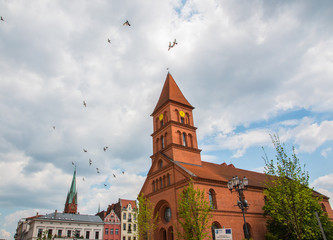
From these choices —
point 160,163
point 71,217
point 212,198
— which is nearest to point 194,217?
point 212,198

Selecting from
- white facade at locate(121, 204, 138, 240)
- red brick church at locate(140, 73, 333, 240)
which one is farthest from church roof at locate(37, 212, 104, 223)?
red brick church at locate(140, 73, 333, 240)

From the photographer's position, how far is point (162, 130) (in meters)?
35.8

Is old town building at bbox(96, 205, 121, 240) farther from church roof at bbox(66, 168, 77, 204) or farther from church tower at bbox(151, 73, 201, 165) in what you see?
church roof at bbox(66, 168, 77, 204)

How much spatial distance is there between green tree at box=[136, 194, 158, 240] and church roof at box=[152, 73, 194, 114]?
15970mm

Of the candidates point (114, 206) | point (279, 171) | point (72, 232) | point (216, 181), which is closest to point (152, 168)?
point (216, 181)

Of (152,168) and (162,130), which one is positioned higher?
(162,130)

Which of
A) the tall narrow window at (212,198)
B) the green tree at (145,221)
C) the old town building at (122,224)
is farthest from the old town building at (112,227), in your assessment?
the tall narrow window at (212,198)

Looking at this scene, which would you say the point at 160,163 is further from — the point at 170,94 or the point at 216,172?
the point at 170,94

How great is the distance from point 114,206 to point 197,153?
140 feet

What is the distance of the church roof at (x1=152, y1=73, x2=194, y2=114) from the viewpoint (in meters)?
37.3

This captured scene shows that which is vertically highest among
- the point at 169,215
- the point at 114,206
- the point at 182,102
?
the point at 182,102

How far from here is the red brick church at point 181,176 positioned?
27078mm

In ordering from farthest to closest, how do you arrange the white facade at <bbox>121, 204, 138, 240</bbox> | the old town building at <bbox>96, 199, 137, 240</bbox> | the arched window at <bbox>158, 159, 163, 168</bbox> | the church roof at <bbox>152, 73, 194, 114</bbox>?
the white facade at <bbox>121, 204, 138, 240</bbox> < the old town building at <bbox>96, 199, 137, 240</bbox> < the church roof at <bbox>152, 73, 194, 114</bbox> < the arched window at <bbox>158, 159, 163, 168</bbox>

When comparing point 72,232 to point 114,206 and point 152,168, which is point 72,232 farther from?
point 152,168
